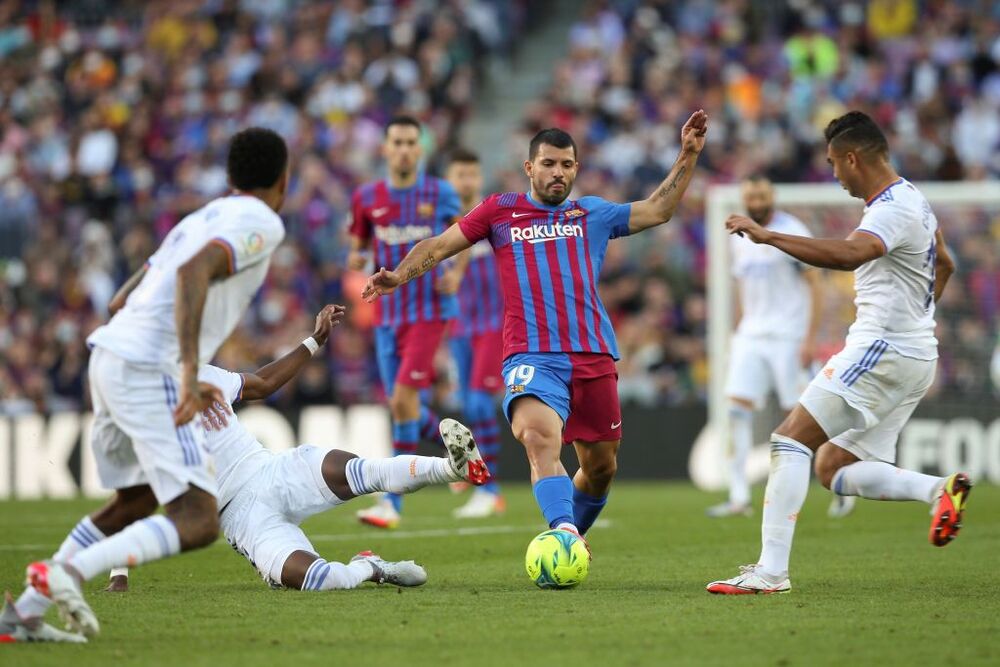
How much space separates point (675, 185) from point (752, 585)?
6.99 ft

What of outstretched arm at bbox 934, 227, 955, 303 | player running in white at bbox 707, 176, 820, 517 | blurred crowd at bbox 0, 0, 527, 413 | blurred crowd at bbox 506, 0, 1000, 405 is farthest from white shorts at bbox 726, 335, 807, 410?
blurred crowd at bbox 0, 0, 527, 413

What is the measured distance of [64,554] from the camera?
640 cm

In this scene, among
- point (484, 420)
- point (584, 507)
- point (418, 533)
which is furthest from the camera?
point (484, 420)

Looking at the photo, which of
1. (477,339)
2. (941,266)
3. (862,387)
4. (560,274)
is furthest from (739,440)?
(862,387)

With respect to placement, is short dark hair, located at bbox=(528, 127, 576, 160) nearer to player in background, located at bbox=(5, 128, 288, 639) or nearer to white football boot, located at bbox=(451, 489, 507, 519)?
player in background, located at bbox=(5, 128, 288, 639)

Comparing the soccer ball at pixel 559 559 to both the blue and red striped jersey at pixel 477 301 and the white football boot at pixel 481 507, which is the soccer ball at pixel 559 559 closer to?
the white football boot at pixel 481 507

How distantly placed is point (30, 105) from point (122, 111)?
1.72 m

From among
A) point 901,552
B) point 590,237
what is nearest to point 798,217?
point 901,552

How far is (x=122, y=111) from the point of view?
2486 centimetres

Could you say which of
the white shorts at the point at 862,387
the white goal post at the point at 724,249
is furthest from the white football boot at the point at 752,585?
the white goal post at the point at 724,249

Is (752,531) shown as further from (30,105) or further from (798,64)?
(30,105)

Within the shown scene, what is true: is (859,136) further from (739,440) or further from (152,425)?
(739,440)

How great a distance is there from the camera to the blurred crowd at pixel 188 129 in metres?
20.4

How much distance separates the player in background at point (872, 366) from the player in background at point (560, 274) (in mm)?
940
